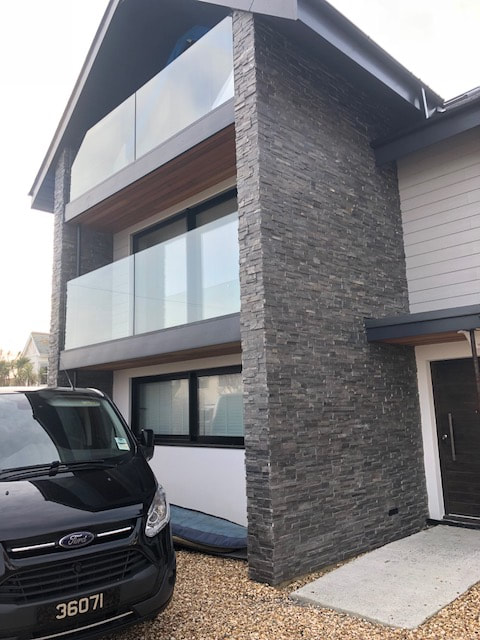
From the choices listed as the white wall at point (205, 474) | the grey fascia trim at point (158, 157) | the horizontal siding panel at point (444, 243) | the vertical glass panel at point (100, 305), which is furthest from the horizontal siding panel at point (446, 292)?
the vertical glass panel at point (100, 305)

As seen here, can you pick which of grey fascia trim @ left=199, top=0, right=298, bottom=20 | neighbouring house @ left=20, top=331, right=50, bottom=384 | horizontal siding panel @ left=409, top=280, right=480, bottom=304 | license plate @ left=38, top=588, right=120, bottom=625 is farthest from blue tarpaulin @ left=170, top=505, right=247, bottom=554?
neighbouring house @ left=20, top=331, right=50, bottom=384

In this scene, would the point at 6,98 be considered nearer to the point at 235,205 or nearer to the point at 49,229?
the point at 49,229

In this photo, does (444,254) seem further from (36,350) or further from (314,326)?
(36,350)

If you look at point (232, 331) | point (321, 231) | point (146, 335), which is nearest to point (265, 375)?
point (232, 331)

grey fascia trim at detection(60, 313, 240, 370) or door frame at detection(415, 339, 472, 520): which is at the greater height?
grey fascia trim at detection(60, 313, 240, 370)

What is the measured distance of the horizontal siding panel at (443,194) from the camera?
7227mm

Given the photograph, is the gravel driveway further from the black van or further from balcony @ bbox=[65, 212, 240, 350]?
balcony @ bbox=[65, 212, 240, 350]

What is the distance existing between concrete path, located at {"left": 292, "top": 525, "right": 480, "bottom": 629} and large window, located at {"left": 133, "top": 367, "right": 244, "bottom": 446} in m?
2.62

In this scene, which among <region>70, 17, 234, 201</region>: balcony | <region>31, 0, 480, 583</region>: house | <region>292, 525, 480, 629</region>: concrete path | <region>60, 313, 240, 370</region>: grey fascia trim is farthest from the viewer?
<region>70, 17, 234, 201</region>: balcony

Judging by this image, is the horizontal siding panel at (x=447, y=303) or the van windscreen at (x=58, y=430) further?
the horizontal siding panel at (x=447, y=303)

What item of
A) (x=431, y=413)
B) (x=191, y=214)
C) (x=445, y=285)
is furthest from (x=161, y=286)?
(x=431, y=413)

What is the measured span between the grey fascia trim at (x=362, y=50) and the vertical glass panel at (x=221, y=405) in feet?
16.1

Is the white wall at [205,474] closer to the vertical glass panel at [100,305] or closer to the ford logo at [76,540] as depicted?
the vertical glass panel at [100,305]

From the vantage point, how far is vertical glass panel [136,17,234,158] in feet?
22.7
